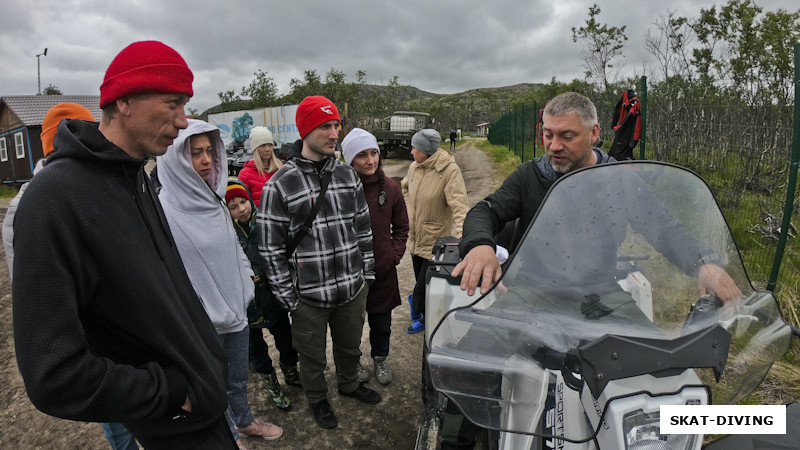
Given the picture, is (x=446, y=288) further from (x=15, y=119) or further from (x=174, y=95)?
(x=15, y=119)

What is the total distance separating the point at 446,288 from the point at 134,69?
148cm

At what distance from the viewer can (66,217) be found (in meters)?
1.03

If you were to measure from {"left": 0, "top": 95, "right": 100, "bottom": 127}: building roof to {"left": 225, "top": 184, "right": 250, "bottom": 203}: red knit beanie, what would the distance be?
22077mm

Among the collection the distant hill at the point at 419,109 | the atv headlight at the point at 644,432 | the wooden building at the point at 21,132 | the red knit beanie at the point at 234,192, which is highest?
the distant hill at the point at 419,109

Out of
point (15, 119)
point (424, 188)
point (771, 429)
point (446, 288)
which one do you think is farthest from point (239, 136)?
point (771, 429)

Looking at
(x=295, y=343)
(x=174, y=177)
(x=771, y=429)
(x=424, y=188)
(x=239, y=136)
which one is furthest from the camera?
(x=239, y=136)

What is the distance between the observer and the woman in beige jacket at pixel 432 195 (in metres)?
3.42

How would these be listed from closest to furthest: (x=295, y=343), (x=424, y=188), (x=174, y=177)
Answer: (x=174, y=177) → (x=295, y=343) → (x=424, y=188)

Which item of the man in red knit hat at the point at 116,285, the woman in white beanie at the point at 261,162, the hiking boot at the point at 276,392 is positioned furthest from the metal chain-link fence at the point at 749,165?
the man in red knit hat at the point at 116,285

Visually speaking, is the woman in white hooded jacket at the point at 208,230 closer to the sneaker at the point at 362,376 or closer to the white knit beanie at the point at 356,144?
the white knit beanie at the point at 356,144

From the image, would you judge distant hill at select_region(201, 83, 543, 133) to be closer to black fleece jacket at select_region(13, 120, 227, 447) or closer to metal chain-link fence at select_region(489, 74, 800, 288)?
metal chain-link fence at select_region(489, 74, 800, 288)

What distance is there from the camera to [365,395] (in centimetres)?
294

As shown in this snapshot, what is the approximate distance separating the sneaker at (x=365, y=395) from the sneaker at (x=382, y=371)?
148 mm

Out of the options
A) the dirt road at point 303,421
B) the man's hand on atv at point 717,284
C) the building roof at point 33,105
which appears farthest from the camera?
the building roof at point 33,105
